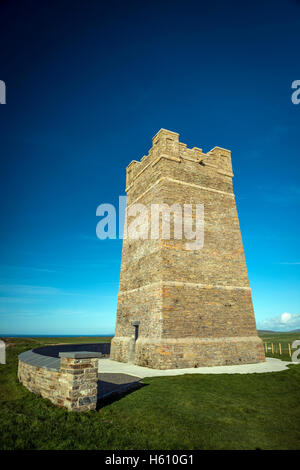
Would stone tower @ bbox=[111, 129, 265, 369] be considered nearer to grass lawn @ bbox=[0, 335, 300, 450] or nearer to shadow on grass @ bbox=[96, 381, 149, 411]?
shadow on grass @ bbox=[96, 381, 149, 411]

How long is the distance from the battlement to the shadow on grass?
11700 millimetres

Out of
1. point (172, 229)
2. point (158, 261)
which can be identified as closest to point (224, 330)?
point (158, 261)

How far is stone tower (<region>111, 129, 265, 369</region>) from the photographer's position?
12898mm

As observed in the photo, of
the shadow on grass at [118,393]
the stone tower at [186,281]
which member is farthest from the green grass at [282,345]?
the shadow on grass at [118,393]

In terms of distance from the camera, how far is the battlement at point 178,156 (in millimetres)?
15664

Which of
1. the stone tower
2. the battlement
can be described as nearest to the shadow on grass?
the stone tower

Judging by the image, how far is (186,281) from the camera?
548 inches

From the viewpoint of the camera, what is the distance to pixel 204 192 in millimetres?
16500

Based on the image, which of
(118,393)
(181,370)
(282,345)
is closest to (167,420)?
(118,393)

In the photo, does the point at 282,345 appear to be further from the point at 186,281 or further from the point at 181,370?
the point at 181,370
